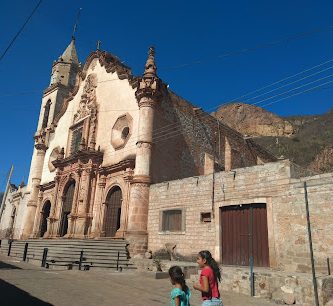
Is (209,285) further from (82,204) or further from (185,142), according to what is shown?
(82,204)

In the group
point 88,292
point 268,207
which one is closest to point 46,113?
point 268,207

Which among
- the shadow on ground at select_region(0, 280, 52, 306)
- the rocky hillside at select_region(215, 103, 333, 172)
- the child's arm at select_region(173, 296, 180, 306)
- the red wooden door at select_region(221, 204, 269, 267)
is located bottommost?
the shadow on ground at select_region(0, 280, 52, 306)

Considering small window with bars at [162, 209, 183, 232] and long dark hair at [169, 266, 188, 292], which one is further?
small window with bars at [162, 209, 183, 232]

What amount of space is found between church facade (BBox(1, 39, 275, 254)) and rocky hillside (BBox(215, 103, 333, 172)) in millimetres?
36040

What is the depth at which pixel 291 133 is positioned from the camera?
84188mm

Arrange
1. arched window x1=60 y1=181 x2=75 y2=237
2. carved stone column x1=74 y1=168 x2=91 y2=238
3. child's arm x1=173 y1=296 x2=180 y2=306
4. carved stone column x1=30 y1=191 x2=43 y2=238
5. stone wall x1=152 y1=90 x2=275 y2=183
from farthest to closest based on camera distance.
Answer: carved stone column x1=30 y1=191 x2=43 y2=238, arched window x1=60 y1=181 x2=75 y2=237, carved stone column x1=74 y1=168 x2=91 y2=238, stone wall x1=152 y1=90 x2=275 y2=183, child's arm x1=173 y1=296 x2=180 y2=306

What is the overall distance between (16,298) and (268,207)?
937 centimetres

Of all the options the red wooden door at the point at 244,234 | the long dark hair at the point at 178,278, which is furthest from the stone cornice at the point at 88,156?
the long dark hair at the point at 178,278

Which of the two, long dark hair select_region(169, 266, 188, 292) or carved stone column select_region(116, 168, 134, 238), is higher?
carved stone column select_region(116, 168, 134, 238)

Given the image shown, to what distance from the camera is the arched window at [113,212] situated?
2017 centimetres

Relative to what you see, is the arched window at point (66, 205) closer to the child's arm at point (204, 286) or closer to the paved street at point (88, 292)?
the paved street at point (88, 292)

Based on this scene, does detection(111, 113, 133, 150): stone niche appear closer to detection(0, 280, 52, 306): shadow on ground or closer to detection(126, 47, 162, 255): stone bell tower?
detection(126, 47, 162, 255): stone bell tower

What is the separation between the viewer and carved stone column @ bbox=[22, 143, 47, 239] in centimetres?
2747

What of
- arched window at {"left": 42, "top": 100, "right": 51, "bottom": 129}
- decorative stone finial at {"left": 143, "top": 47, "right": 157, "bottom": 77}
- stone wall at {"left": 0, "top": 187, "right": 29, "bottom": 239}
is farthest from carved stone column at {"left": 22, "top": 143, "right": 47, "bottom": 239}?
decorative stone finial at {"left": 143, "top": 47, "right": 157, "bottom": 77}
